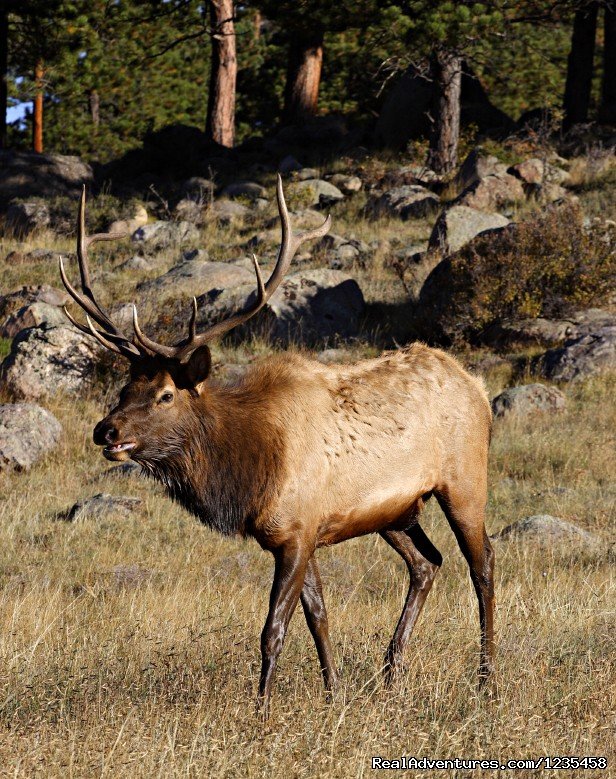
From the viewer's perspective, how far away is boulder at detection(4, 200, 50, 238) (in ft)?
66.9

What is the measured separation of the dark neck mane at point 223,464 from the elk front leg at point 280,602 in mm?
258

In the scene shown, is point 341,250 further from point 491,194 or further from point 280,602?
point 280,602

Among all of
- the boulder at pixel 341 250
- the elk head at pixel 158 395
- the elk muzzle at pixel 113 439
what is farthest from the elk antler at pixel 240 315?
the boulder at pixel 341 250

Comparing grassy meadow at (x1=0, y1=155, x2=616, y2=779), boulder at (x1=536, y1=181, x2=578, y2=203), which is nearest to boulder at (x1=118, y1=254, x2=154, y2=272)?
grassy meadow at (x1=0, y1=155, x2=616, y2=779)

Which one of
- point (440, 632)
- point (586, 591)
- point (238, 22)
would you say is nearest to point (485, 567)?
point (440, 632)

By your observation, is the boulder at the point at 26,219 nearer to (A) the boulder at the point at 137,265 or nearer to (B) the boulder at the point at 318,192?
(A) the boulder at the point at 137,265

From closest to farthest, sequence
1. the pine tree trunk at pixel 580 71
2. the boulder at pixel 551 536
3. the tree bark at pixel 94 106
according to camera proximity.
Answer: the boulder at pixel 551 536
the pine tree trunk at pixel 580 71
the tree bark at pixel 94 106

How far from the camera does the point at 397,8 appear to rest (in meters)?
19.6

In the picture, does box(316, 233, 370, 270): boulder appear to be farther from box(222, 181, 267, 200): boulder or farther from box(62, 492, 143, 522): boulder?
box(62, 492, 143, 522): boulder

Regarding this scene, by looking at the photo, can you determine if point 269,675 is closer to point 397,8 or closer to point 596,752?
point 596,752

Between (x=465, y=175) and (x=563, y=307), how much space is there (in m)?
7.14

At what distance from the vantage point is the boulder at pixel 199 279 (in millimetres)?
15727

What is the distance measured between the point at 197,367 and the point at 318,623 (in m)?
1.50

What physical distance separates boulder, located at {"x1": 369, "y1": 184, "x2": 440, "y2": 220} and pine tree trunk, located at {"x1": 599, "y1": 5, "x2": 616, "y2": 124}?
18.0 ft
